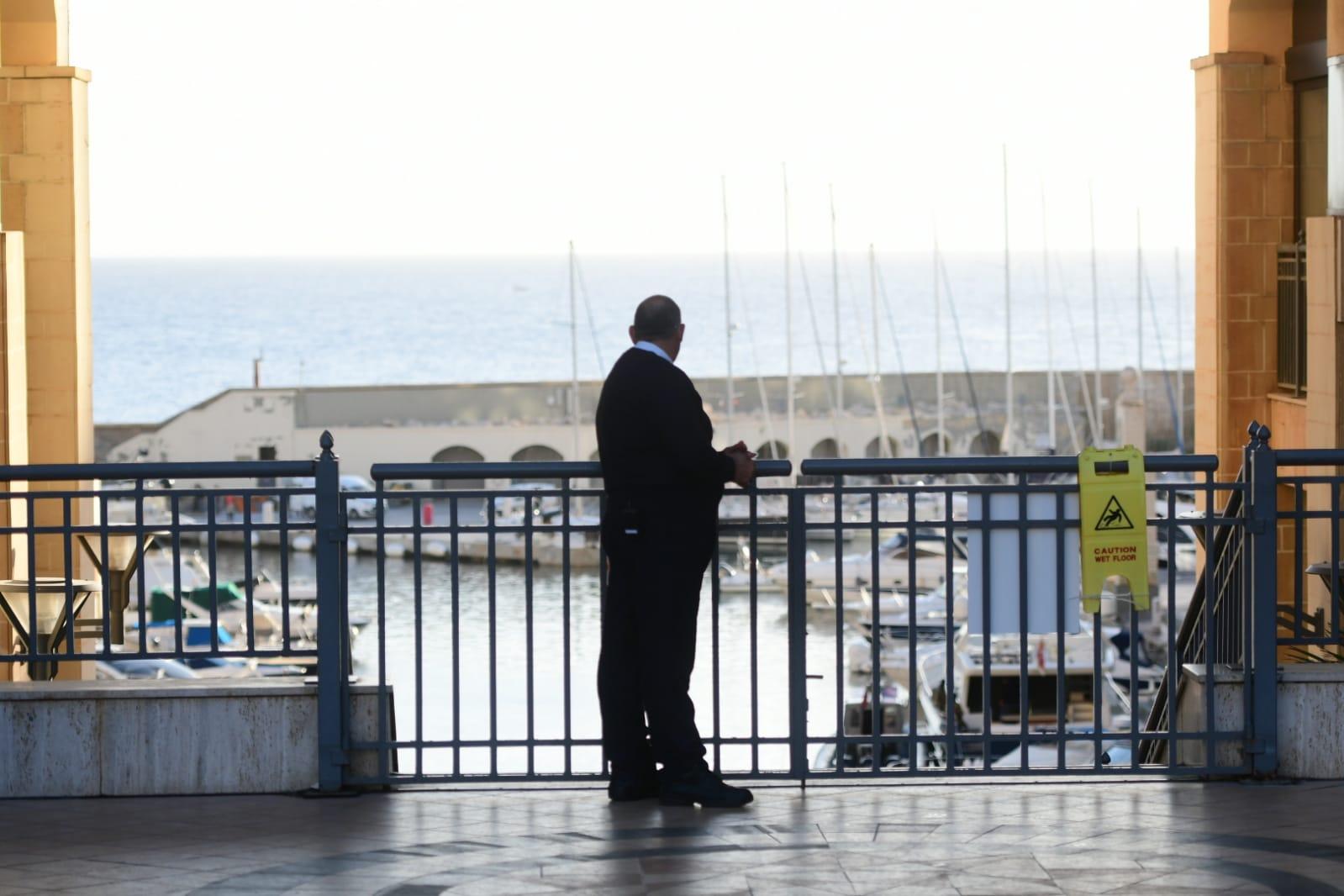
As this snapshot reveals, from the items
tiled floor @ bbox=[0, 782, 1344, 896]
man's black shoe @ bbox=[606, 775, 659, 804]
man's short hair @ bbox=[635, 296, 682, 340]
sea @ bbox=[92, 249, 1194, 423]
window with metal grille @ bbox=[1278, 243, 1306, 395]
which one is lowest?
tiled floor @ bbox=[0, 782, 1344, 896]

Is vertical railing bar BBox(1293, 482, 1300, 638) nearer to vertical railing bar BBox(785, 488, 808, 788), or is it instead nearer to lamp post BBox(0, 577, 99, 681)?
vertical railing bar BBox(785, 488, 808, 788)

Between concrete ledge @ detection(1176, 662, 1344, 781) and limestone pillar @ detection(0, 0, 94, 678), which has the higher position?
limestone pillar @ detection(0, 0, 94, 678)

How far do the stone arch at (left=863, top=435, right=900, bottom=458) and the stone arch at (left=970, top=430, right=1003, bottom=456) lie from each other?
2.71 m

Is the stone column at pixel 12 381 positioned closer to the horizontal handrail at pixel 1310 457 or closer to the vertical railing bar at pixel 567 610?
the vertical railing bar at pixel 567 610

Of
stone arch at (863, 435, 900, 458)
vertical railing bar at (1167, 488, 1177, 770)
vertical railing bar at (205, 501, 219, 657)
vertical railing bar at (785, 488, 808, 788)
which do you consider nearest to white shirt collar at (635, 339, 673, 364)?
vertical railing bar at (785, 488, 808, 788)

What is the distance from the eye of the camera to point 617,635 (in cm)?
739

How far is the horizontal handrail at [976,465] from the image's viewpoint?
741 cm

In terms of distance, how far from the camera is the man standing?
7141 mm

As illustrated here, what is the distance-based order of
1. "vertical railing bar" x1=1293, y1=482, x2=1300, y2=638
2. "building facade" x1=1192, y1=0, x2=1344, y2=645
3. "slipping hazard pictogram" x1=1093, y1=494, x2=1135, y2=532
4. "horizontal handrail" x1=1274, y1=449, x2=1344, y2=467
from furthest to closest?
"building facade" x1=1192, y1=0, x2=1344, y2=645 → "slipping hazard pictogram" x1=1093, y1=494, x2=1135, y2=532 → "horizontal handrail" x1=1274, y1=449, x2=1344, y2=467 → "vertical railing bar" x1=1293, y1=482, x2=1300, y2=638

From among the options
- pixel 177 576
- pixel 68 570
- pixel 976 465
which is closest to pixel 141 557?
pixel 68 570

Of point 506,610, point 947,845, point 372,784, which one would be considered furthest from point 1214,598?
point 506,610

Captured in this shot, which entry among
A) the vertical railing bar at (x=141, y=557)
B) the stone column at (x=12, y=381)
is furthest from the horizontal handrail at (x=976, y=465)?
the stone column at (x=12, y=381)

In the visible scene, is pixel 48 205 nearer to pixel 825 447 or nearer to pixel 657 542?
pixel 657 542

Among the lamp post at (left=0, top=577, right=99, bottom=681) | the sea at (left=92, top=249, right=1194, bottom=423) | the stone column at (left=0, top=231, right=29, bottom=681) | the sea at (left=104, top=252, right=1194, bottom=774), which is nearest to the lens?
the lamp post at (left=0, top=577, right=99, bottom=681)
